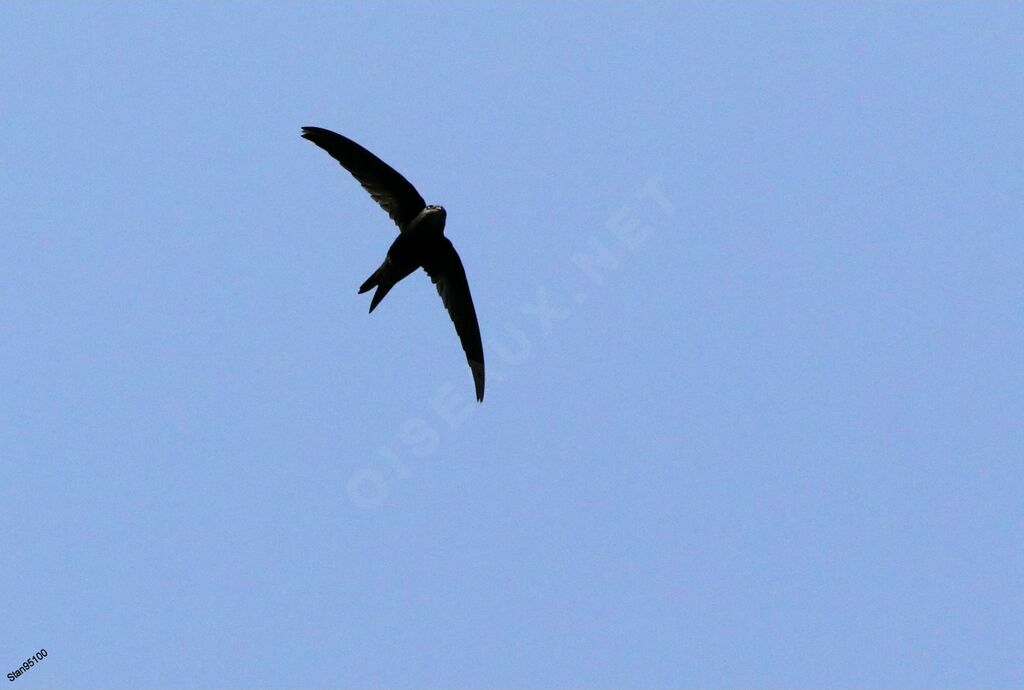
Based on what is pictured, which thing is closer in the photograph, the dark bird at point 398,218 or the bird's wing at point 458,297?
the dark bird at point 398,218

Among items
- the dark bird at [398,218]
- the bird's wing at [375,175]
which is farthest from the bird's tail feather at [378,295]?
the bird's wing at [375,175]

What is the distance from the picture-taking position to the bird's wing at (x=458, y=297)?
60.6 ft

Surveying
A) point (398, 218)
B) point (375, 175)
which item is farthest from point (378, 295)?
point (375, 175)

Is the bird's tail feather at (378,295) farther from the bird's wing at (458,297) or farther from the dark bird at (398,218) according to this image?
the bird's wing at (458,297)

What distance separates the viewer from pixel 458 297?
1895cm

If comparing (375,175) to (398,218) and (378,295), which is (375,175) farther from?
(378,295)

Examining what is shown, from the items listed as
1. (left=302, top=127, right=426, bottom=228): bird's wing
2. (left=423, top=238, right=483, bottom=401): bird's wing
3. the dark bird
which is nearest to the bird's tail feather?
the dark bird

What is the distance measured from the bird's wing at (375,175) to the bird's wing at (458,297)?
69cm

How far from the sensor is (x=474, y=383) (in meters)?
19.5

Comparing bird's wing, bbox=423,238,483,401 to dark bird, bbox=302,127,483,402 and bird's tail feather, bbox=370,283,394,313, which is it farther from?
bird's tail feather, bbox=370,283,394,313

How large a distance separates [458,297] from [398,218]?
1661mm

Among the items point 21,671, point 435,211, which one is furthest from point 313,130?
point 21,671

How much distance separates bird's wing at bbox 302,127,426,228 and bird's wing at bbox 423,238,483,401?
692 mm

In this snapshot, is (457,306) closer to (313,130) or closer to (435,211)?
(435,211)
